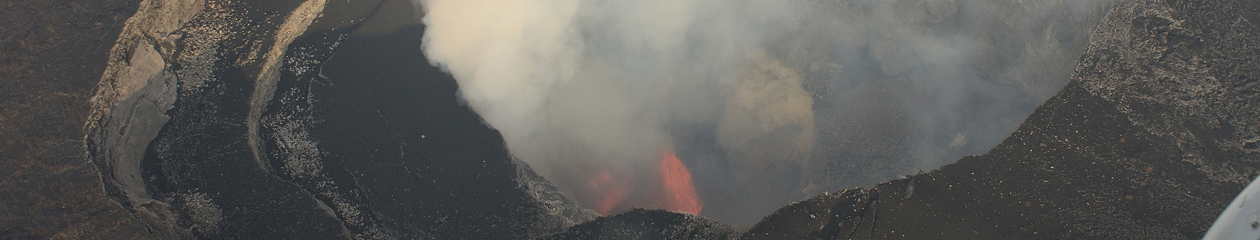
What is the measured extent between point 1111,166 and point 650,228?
105 inches

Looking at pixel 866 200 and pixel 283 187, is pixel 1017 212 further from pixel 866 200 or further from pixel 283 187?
pixel 283 187

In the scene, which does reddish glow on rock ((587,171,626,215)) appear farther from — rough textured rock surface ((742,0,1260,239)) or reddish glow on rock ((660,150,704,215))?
rough textured rock surface ((742,0,1260,239))

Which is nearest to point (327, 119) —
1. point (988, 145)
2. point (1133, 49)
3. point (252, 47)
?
point (252, 47)

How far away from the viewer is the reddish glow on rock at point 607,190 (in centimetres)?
531

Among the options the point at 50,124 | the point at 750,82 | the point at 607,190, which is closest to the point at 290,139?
the point at 50,124

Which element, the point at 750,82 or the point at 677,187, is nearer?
the point at 677,187

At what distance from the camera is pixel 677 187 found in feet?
18.6

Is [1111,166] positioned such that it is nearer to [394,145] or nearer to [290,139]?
[394,145]

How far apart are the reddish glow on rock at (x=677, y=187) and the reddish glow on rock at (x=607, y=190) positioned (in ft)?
1.38

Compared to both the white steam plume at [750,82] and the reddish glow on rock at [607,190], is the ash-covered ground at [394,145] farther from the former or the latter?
the reddish glow on rock at [607,190]

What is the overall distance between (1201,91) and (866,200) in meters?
2.08

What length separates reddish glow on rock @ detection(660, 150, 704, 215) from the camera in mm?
5566

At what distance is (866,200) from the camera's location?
3.78 m

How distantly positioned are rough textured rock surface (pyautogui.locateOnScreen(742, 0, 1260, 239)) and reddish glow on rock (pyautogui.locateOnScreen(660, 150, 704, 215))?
1786 millimetres
